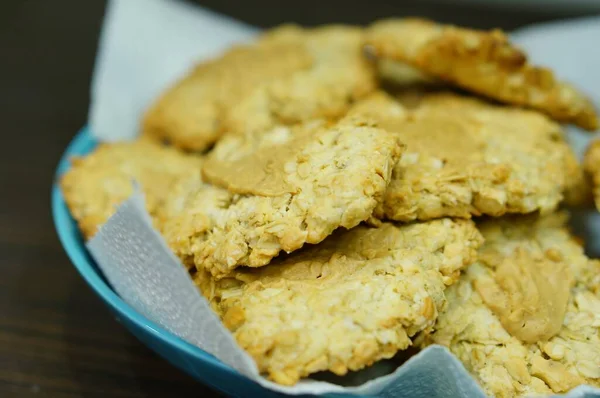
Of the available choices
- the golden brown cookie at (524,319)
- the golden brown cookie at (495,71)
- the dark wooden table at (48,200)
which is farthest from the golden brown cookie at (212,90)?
the golden brown cookie at (524,319)

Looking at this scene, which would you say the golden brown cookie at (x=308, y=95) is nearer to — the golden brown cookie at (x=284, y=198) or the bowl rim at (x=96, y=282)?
the golden brown cookie at (x=284, y=198)

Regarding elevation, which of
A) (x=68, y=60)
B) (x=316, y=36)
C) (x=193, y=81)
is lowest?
(x=68, y=60)

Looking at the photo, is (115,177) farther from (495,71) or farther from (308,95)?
(495,71)

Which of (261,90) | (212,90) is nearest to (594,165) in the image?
(261,90)

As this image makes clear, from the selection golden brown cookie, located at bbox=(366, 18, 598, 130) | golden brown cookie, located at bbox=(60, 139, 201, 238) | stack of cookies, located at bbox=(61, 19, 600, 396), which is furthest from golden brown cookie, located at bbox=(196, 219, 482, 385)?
golden brown cookie, located at bbox=(366, 18, 598, 130)

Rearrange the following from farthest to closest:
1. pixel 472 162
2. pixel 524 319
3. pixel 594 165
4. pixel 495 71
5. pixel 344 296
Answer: pixel 495 71 → pixel 594 165 → pixel 472 162 → pixel 524 319 → pixel 344 296

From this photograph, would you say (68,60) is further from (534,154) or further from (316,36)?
(534,154)

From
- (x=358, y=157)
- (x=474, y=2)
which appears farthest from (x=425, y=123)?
(x=474, y=2)
